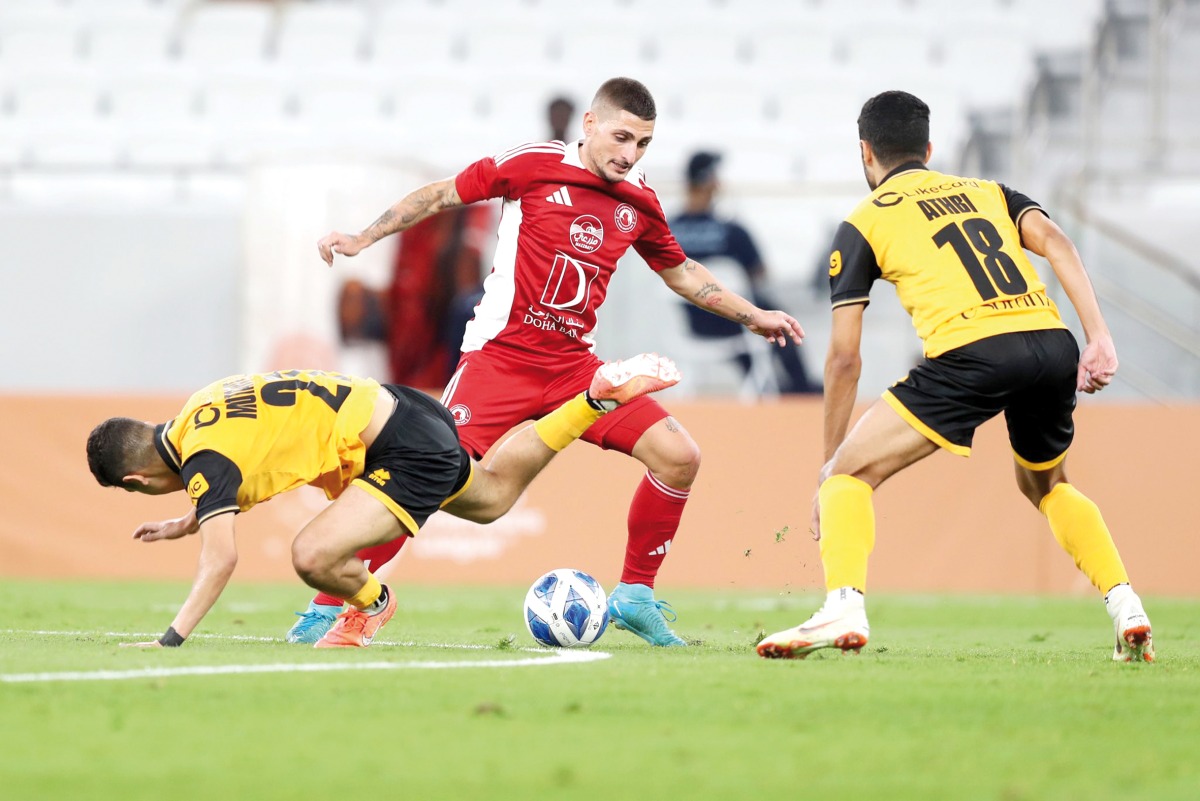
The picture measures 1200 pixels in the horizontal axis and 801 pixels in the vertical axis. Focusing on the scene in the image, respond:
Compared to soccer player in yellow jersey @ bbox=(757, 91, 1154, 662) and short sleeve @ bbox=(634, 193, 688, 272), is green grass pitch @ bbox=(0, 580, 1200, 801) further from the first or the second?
short sleeve @ bbox=(634, 193, 688, 272)

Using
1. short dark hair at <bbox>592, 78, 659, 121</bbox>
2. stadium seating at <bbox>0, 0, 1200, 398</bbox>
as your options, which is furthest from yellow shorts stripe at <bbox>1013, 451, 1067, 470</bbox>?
stadium seating at <bbox>0, 0, 1200, 398</bbox>

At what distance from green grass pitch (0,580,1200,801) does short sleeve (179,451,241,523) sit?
512 mm

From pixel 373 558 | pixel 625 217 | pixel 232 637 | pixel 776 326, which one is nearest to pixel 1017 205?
pixel 776 326

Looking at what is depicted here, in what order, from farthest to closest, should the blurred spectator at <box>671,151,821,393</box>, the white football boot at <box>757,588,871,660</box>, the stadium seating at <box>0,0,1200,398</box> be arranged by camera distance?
the stadium seating at <box>0,0,1200,398</box>, the blurred spectator at <box>671,151,821,393</box>, the white football boot at <box>757,588,871,660</box>

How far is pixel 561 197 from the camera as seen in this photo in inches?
254

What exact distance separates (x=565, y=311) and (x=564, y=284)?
0.12 m

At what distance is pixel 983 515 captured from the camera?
37.3ft

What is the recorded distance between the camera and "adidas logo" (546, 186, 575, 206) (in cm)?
645

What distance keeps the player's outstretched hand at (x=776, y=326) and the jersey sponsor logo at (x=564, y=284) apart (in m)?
0.79

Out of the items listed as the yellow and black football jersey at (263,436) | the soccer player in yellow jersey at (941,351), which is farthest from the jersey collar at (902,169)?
the yellow and black football jersey at (263,436)

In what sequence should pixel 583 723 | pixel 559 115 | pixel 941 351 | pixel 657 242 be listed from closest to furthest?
pixel 583 723, pixel 941 351, pixel 657 242, pixel 559 115

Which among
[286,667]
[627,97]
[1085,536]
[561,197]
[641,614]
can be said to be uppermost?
[627,97]

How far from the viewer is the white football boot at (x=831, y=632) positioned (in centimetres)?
486

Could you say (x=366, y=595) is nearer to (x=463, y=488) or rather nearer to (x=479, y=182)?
(x=463, y=488)
